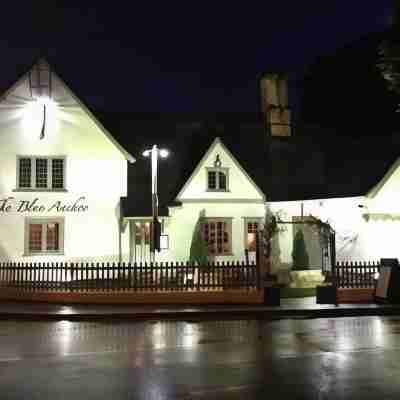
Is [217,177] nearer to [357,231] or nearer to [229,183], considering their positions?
[229,183]

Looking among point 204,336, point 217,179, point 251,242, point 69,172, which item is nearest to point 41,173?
point 69,172

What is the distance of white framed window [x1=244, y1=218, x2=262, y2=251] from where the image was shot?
2823 centimetres

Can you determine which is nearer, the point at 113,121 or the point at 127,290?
the point at 127,290

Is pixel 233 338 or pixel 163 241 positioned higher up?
pixel 163 241

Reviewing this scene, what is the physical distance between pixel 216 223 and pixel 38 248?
8621 mm

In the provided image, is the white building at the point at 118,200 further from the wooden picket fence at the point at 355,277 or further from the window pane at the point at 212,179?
the wooden picket fence at the point at 355,277

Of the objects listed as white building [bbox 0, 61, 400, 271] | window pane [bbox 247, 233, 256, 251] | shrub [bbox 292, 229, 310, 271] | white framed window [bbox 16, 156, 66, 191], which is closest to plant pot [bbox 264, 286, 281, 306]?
shrub [bbox 292, 229, 310, 271]

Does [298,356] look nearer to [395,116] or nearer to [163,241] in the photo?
[163,241]

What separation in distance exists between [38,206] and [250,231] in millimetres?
10356

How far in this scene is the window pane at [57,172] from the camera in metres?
26.6

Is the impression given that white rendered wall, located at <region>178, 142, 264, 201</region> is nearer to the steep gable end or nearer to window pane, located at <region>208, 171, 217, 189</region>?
the steep gable end

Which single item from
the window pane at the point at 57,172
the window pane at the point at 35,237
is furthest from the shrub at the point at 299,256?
the window pane at the point at 35,237

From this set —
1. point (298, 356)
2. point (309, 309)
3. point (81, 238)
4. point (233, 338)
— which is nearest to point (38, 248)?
point (81, 238)

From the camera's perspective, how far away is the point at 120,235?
2678 centimetres
